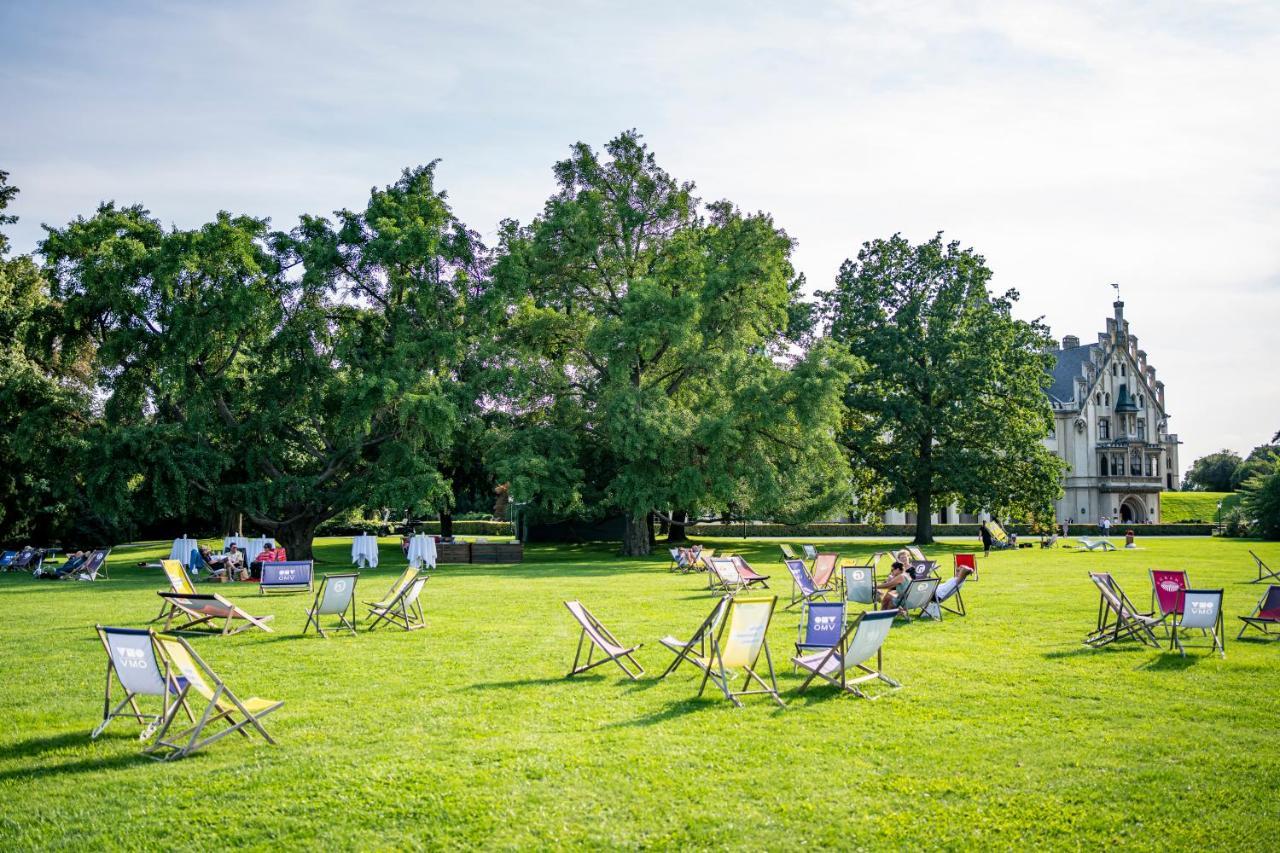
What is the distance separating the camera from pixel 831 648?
9773mm

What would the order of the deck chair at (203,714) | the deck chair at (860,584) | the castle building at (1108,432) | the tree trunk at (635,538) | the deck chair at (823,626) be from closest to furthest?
the deck chair at (203,714), the deck chair at (823,626), the deck chair at (860,584), the tree trunk at (635,538), the castle building at (1108,432)

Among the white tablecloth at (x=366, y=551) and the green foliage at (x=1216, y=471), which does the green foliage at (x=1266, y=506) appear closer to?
the white tablecloth at (x=366, y=551)

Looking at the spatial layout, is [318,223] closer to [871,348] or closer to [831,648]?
[871,348]

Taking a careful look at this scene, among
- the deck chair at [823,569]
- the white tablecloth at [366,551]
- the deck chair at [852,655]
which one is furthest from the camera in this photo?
the white tablecloth at [366,551]

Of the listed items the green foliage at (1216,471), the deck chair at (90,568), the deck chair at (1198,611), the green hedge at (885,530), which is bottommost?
the green hedge at (885,530)

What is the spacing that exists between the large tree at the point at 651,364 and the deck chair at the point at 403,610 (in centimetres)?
1791

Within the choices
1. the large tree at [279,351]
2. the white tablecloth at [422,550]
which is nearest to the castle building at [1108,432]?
the large tree at [279,351]

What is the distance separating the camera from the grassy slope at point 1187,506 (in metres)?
80.9

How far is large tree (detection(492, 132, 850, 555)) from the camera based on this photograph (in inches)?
1375

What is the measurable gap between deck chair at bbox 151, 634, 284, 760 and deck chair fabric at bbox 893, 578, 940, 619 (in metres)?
9.90

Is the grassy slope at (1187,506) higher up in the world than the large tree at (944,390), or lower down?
lower down

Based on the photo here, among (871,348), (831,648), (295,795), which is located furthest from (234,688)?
(871,348)

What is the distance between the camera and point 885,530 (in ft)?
218

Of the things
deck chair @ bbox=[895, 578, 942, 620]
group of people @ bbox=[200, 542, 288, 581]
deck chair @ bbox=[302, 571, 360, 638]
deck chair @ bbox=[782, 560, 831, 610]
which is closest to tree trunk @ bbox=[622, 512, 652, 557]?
group of people @ bbox=[200, 542, 288, 581]
